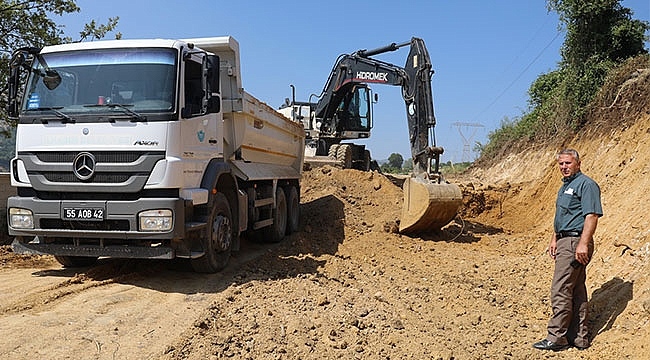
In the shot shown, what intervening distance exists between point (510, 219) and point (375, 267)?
6.26 metres

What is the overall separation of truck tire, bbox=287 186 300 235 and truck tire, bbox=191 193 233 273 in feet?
11.6

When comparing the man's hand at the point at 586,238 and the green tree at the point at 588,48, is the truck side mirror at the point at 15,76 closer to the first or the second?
the man's hand at the point at 586,238

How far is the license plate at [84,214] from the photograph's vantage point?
19.8 ft

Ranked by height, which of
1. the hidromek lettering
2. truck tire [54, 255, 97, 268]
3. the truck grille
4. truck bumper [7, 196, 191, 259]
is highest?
the hidromek lettering

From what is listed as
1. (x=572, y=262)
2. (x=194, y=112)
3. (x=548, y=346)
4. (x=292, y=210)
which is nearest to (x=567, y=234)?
(x=572, y=262)

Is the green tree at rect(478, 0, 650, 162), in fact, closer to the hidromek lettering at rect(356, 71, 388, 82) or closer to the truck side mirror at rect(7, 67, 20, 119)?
the hidromek lettering at rect(356, 71, 388, 82)

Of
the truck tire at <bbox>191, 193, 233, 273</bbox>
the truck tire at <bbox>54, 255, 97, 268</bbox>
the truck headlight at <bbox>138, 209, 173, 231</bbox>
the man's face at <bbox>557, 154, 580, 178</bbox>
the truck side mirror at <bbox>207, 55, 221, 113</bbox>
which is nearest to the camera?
the man's face at <bbox>557, 154, 580, 178</bbox>

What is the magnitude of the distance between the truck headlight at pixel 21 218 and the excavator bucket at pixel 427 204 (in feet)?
20.8

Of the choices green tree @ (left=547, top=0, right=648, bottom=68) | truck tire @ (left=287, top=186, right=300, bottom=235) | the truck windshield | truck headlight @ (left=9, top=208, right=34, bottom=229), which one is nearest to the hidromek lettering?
truck tire @ (left=287, top=186, right=300, bottom=235)

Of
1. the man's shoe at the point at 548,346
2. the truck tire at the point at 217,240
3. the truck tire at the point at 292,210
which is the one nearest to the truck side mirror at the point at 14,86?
the truck tire at the point at 217,240

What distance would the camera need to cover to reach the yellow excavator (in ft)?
33.4

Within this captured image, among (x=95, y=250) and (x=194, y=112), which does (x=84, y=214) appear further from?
(x=194, y=112)

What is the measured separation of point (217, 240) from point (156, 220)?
3.73 ft

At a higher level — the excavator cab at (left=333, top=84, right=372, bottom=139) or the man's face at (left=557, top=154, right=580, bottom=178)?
the excavator cab at (left=333, top=84, right=372, bottom=139)
